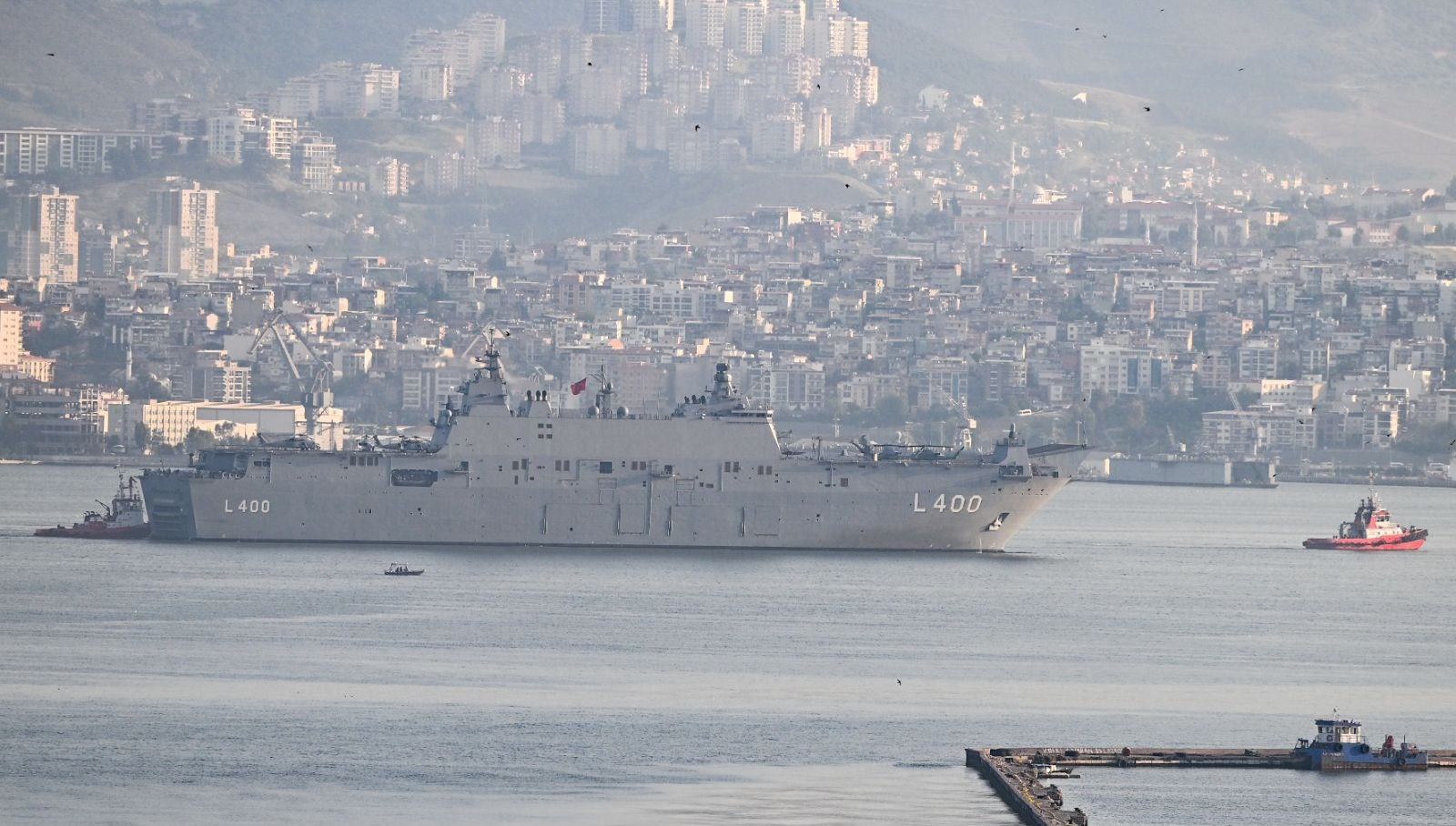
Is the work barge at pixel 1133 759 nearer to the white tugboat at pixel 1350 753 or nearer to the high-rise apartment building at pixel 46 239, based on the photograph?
the white tugboat at pixel 1350 753

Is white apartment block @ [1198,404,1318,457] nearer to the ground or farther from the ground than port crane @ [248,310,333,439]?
nearer to the ground

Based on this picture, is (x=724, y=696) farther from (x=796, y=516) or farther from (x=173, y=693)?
(x=796, y=516)

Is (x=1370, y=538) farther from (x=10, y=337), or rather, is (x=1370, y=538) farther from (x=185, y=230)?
(x=185, y=230)

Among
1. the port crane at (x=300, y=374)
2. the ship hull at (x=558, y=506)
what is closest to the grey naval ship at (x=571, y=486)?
the ship hull at (x=558, y=506)

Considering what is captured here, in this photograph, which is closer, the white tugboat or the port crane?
the white tugboat

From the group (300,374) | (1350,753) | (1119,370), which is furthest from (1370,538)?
(300,374)

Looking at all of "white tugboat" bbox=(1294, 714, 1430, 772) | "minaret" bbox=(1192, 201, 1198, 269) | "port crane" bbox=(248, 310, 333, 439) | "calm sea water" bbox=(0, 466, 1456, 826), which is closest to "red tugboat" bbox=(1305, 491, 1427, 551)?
"calm sea water" bbox=(0, 466, 1456, 826)

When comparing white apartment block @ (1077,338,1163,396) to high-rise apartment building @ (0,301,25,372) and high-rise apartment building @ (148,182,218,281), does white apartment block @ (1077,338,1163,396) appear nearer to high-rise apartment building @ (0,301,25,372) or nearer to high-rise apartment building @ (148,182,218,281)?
high-rise apartment building @ (0,301,25,372)
